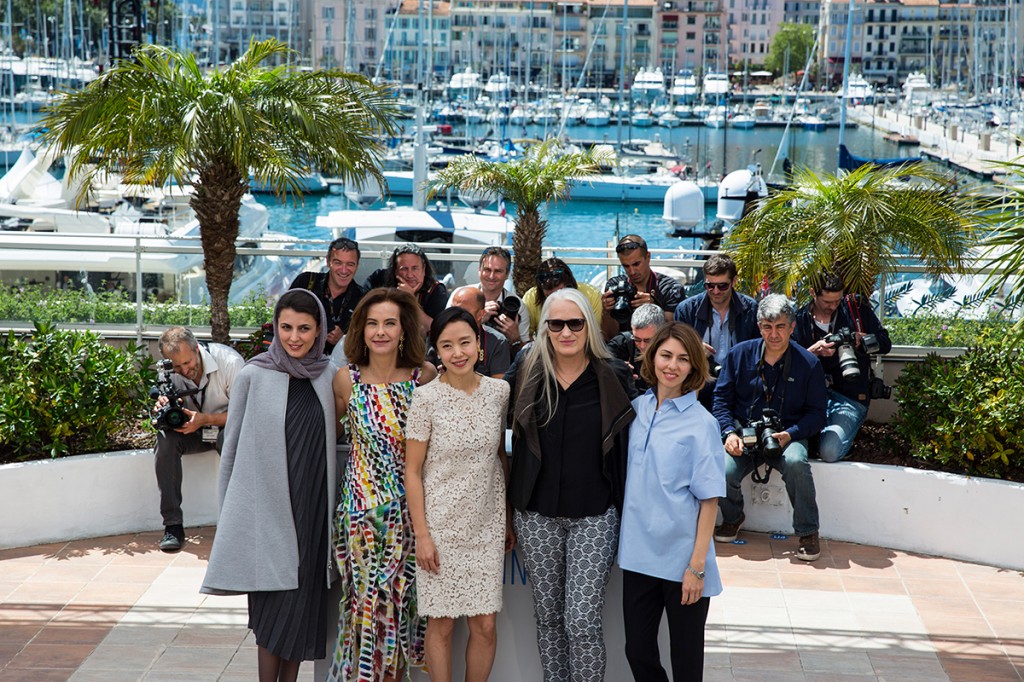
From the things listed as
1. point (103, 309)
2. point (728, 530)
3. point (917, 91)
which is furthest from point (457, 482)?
point (917, 91)

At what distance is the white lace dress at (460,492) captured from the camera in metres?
4.17

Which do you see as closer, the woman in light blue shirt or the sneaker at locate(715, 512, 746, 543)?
the woman in light blue shirt

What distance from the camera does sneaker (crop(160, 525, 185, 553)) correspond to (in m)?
6.55

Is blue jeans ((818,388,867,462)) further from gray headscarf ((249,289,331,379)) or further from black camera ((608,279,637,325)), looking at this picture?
gray headscarf ((249,289,331,379))

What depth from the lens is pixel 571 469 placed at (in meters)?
4.22

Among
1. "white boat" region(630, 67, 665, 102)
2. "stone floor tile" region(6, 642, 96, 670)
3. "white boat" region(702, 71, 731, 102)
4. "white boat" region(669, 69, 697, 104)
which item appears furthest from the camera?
"white boat" region(630, 67, 665, 102)

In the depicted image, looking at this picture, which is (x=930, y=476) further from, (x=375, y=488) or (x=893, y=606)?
(x=375, y=488)

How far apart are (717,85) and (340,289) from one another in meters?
62.1

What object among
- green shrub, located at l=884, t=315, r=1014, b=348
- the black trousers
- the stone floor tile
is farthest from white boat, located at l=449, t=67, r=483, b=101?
the black trousers

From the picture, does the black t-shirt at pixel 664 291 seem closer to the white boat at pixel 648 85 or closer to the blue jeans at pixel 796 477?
the blue jeans at pixel 796 477

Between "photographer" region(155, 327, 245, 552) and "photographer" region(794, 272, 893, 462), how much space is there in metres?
3.46

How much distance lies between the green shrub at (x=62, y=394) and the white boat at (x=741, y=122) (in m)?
65.5

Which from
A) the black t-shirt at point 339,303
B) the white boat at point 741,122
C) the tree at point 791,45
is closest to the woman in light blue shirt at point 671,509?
the black t-shirt at point 339,303

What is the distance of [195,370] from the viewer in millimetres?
6496
